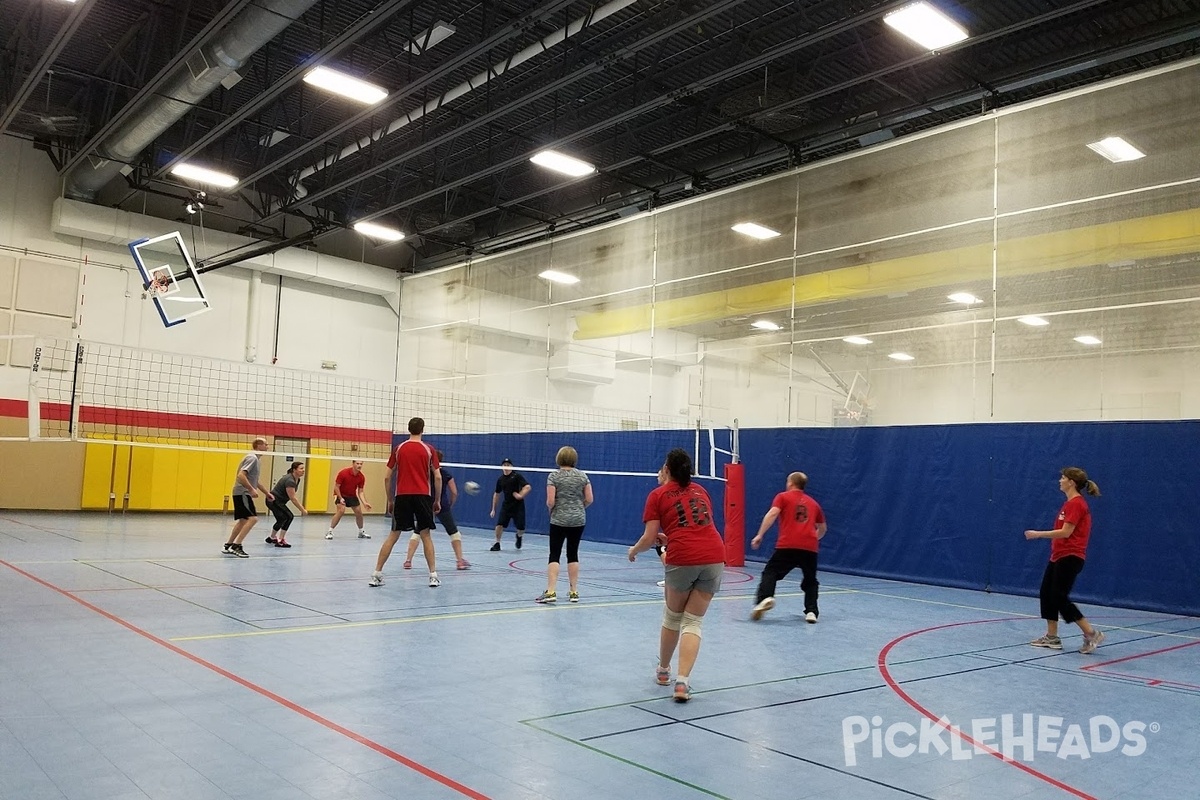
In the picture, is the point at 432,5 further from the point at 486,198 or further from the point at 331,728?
the point at 331,728

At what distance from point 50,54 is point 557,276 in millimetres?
11836

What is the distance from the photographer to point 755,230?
17.6 metres

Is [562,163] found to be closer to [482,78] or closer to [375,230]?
[482,78]

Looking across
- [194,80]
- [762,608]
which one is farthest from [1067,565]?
[194,80]

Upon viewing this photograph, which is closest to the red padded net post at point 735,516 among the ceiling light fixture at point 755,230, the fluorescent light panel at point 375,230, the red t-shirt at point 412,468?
the ceiling light fixture at point 755,230

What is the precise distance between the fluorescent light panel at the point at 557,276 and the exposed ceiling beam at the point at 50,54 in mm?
11451

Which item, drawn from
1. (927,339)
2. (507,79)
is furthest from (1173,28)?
(507,79)

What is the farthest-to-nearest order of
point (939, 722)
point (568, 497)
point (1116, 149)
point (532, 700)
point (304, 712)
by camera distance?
point (1116, 149) < point (568, 497) < point (532, 700) < point (939, 722) < point (304, 712)

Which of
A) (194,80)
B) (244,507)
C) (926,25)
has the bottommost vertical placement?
(244,507)

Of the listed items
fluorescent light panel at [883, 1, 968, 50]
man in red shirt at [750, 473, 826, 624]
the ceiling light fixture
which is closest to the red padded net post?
man in red shirt at [750, 473, 826, 624]

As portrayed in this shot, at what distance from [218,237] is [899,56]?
17.2 m

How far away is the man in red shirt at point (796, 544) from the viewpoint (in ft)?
28.3

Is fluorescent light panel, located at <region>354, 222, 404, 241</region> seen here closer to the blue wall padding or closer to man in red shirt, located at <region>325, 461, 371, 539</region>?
man in red shirt, located at <region>325, 461, 371, 539</region>

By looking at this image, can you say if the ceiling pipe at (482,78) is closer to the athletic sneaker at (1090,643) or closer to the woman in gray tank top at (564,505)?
the woman in gray tank top at (564,505)
